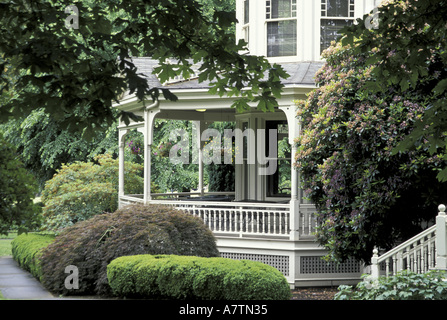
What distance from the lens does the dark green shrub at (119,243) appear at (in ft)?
40.8

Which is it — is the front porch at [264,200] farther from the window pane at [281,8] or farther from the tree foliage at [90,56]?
the tree foliage at [90,56]

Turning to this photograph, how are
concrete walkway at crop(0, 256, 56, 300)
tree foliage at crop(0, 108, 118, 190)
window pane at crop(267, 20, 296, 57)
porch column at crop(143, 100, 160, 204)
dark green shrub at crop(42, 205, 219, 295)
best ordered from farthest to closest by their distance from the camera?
tree foliage at crop(0, 108, 118, 190)
porch column at crop(143, 100, 160, 204)
window pane at crop(267, 20, 296, 57)
dark green shrub at crop(42, 205, 219, 295)
concrete walkway at crop(0, 256, 56, 300)

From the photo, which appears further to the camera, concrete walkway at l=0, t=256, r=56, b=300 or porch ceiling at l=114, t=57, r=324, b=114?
porch ceiling at l=114, t=57, r=324, b=114

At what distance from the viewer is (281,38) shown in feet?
51.7

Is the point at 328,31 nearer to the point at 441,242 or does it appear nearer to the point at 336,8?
the point at 336,8

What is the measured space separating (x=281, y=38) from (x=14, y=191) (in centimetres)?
956

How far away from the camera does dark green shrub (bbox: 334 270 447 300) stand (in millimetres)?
8492

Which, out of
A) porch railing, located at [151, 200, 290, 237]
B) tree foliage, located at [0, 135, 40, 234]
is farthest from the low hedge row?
tree foliage, located at [0, 135, 40, 234]

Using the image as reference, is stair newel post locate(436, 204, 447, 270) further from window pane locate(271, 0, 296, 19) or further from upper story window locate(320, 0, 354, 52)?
window pane locate(271, 0, 296, 19)

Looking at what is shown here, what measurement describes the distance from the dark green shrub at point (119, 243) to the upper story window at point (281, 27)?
5.22m

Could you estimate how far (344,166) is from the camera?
1145 cm

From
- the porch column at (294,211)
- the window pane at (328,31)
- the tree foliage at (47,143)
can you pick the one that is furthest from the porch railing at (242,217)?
the tree foliage at (47,143)

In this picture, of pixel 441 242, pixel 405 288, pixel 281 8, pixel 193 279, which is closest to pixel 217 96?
pixel 281 8

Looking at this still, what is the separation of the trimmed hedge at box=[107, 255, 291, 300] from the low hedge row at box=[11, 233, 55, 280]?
313cm
